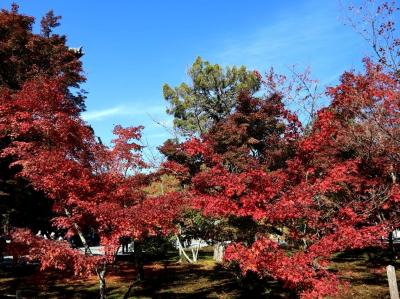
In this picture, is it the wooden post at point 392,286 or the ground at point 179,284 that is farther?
the ground at point 179,284

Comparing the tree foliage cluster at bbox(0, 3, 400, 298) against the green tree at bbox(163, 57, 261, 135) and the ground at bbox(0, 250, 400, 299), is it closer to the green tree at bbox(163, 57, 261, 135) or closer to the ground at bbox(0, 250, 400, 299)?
the ground at bbox(0, 250, 400, 299)

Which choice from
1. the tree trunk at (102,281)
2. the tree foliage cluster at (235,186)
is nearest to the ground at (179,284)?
the tree foliage cluster at (235,186)

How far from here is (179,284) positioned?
19766mm

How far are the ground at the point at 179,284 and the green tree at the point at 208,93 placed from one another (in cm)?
1094

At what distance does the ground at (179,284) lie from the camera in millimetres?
17078

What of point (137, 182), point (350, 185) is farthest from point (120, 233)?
point (350, 185)

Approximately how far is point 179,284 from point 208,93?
610 inches

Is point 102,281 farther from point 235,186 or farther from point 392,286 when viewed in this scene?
point 392,286

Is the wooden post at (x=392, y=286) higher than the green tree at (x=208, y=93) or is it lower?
lower

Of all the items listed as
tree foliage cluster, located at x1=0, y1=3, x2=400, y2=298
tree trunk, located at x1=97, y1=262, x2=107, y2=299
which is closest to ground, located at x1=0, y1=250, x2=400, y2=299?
tree foliage cluster, located at x1=0, y1=3, x2=400, y2=298

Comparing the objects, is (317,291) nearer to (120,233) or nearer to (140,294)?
(120,233)

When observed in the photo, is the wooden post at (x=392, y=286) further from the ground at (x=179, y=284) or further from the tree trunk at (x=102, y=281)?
the tree trunk at (x=102, y=281)

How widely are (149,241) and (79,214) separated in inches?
597

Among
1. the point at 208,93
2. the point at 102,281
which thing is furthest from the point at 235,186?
the point at 208,93
